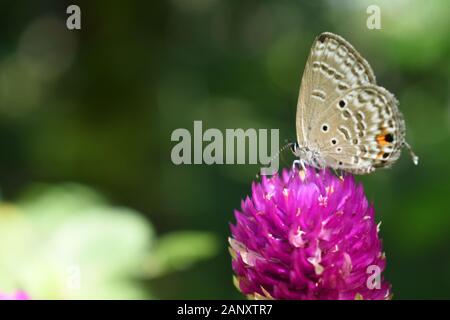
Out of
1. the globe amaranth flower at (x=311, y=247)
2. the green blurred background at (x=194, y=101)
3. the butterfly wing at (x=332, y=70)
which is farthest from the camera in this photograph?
the green blurred background at (x=194, y=101)

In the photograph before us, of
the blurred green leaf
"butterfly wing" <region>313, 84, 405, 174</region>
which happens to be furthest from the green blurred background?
"butterfly wing" <region>313, 84, 405, 174</region>

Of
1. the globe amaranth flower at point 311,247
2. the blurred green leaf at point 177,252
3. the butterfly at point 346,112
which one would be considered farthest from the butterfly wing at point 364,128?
the blurred green leaf at point 177,252

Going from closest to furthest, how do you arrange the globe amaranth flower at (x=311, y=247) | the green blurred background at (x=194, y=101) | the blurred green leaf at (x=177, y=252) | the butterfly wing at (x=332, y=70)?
the globe amaranth flower at (x=311, y=247) < the butterfly wing at (x=332, y=70) < the blurred green leaf at (x=177, y=252) < the green blurred background at (x=194, y=101)

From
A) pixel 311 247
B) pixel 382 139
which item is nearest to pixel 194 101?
pixel 382 139

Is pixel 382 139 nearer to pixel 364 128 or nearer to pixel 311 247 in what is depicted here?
A: pixel 364 128

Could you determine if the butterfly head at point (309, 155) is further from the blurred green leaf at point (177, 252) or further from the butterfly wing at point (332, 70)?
the blurred green leaf at point (177, 252)

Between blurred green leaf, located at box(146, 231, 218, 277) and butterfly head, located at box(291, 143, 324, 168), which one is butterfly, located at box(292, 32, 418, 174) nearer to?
butterfly head, located at box(291, 143, 324, 168)
